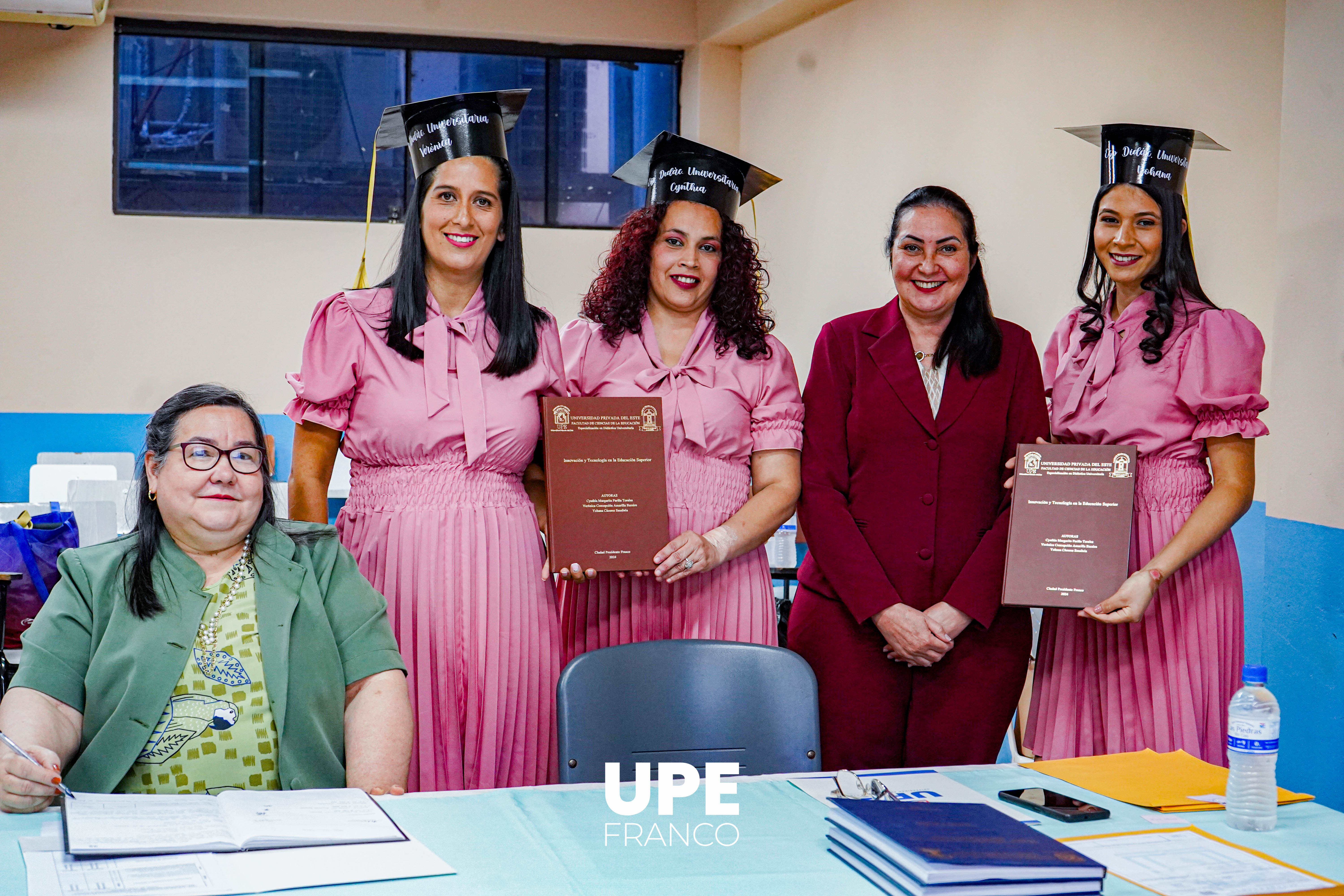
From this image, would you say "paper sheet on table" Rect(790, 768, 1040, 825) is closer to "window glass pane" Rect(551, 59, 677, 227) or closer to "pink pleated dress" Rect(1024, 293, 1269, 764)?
"pink pleated dress" Rect(1024, 293, 1269, 764)

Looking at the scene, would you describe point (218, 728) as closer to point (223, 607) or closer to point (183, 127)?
point (223, 607)

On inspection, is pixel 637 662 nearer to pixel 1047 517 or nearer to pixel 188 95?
pixel 1047 517

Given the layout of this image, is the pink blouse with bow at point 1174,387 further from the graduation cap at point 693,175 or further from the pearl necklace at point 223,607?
the pearl necklace at point 223,607

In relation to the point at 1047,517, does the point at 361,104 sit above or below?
above

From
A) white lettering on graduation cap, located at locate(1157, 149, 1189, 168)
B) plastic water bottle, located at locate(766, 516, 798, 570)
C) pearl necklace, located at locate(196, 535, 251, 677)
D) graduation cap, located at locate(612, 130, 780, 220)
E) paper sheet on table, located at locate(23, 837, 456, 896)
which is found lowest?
plastic water bottle, located at locate(766, 516, 798, 570)

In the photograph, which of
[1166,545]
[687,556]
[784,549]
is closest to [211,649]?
[687,556]

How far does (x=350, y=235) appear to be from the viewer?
23.2 feet

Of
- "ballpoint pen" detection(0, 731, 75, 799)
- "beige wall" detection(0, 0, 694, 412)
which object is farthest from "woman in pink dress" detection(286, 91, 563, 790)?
"beige wall" detection(0, 0, 694, 412)

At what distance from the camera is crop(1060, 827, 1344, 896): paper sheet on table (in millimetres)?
1495

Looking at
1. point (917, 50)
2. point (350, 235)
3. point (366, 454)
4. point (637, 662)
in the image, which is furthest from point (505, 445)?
point (350, 235)

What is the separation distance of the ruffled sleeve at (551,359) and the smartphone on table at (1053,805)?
1.30m

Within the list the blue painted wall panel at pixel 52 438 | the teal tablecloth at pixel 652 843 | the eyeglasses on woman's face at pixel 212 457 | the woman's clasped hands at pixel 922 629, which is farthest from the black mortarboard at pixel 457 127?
the blue painted wall panel at pixel 52 438

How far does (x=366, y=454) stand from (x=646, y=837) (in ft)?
3.97

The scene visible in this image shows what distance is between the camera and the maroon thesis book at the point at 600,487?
8.48 feet
